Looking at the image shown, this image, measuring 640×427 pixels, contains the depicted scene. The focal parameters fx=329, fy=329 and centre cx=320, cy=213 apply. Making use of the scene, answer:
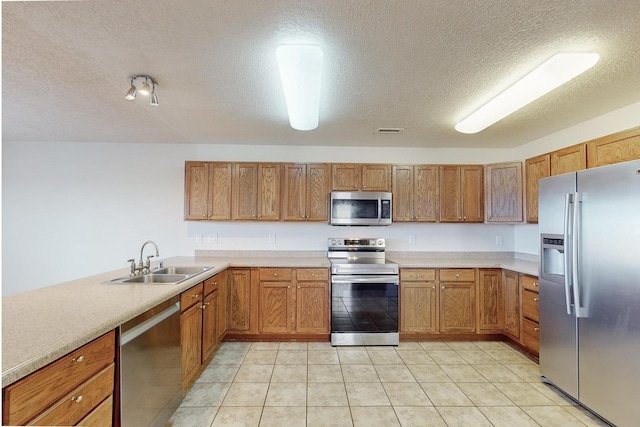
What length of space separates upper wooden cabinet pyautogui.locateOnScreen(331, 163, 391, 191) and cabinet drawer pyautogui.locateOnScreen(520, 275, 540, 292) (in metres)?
1.69

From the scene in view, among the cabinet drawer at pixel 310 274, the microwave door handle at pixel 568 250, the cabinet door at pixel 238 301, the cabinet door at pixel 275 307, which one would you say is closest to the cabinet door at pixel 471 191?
the microwave door handle at pixel 568 250

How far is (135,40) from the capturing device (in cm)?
192

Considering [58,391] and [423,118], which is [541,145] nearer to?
[423,118]

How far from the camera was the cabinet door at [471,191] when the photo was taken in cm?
402

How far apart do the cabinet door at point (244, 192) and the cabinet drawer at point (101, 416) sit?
249cm

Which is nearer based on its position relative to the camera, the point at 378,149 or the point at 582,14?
the point at 582,14

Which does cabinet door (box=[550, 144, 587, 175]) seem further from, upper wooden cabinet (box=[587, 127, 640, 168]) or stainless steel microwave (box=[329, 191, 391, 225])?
stainless steel microwave (box=[329, 191, 391, 225])

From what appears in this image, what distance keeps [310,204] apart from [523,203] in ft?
7.83

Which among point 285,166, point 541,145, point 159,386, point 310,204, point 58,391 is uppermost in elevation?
point 541,145

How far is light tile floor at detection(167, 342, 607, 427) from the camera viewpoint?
90.4 inches

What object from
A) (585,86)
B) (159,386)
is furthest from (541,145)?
(159,386)

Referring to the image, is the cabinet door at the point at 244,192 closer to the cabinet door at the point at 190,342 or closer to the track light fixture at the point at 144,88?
the cabinet door at the point at 190,342

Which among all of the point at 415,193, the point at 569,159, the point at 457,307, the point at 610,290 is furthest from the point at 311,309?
the point at 569,159

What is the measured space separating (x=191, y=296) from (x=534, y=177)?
3.53 metres
